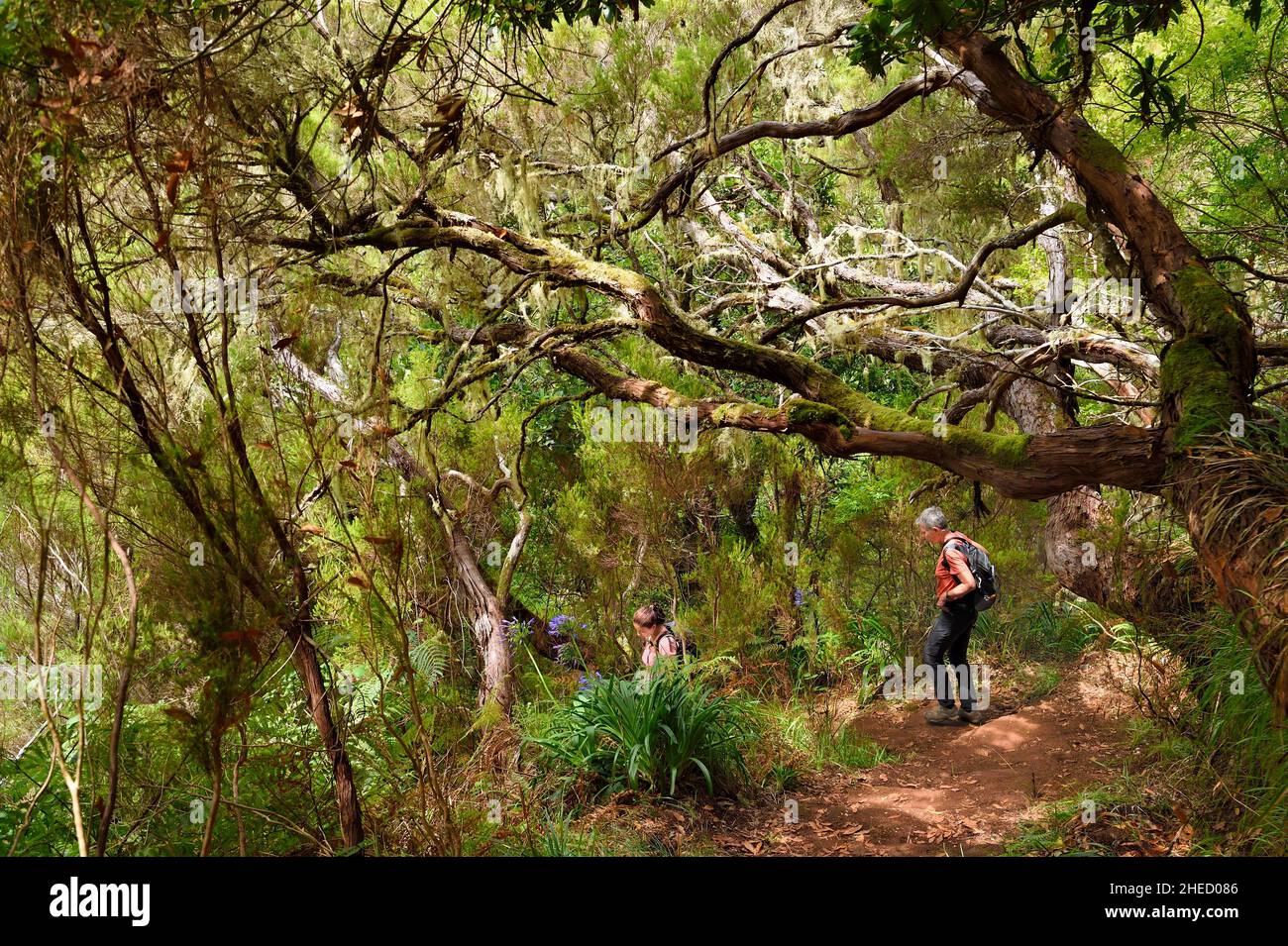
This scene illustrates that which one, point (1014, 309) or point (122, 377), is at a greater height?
point (1014, 309)

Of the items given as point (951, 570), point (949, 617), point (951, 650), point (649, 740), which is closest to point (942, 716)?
point (951, 650)

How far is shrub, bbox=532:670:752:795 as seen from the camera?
5.71m

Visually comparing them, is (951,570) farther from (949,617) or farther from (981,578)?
(949,617)

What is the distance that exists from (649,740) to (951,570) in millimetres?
2528

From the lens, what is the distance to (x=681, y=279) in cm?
855

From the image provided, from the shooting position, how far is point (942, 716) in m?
7.28

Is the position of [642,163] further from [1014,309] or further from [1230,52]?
[1230,52]

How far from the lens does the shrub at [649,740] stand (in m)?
5.71

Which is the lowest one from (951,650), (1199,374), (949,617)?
(951,650)

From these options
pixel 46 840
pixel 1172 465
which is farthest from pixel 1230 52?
pixel 46 840

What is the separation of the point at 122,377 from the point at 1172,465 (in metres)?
3.76

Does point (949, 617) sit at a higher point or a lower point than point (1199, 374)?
lower

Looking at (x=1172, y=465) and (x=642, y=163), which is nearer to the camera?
(x=1172, y=465)

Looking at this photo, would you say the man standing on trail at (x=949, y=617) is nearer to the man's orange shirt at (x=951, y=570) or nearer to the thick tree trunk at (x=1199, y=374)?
the man's orange shirt at (x=951, y=570)
